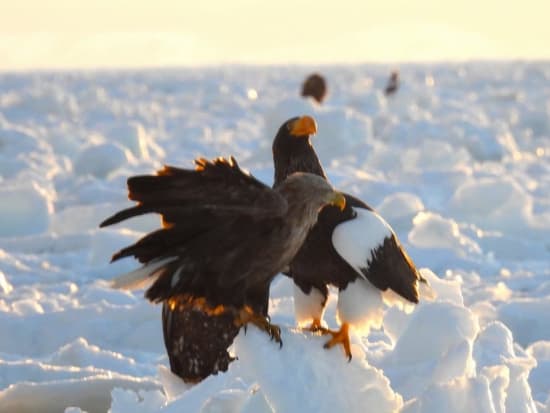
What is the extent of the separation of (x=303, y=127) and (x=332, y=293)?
5.94 ft

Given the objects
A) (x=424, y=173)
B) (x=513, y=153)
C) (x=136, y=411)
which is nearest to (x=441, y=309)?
(x=136, y=411)

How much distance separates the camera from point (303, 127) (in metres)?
4.09

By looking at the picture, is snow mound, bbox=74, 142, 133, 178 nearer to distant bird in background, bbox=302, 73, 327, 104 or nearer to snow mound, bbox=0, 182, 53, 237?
snow mound, bbox=0, 182, 53, 237

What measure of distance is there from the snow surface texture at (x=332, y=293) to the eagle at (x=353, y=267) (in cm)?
13

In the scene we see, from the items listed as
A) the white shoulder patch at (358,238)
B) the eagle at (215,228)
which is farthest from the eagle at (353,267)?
the eagle at (215,228)

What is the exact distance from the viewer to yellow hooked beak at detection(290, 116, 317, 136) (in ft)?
13.4

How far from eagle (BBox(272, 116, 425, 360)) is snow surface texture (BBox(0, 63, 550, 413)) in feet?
0.43

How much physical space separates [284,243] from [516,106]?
22.9 metres

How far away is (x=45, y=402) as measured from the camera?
379cm

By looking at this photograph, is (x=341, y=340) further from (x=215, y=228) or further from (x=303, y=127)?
(x=303, y=127)

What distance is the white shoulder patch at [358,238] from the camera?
12.0 feet

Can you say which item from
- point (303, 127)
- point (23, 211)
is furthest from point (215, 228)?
point (23, 211)

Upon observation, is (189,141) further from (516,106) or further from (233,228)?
(233,228)

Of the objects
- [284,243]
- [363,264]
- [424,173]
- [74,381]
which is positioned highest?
[284,243]
